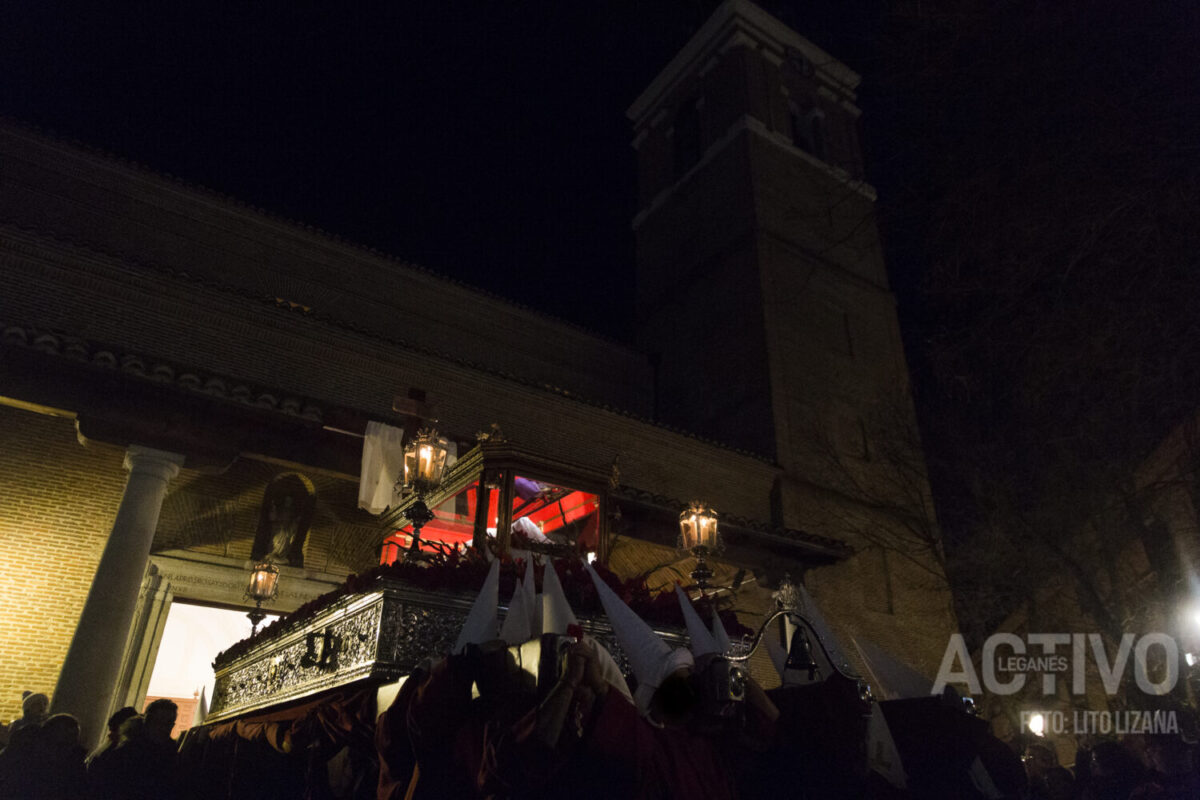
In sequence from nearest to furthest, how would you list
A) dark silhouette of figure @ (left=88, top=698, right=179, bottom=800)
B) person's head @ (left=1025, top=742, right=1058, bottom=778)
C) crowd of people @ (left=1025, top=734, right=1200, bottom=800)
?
dark silhouette of figure @ (left=88, top=698, right=179, bottom=800)
crowd of people @ (left=1025, top=734, right=1200, bottom=800)
person's head @ (left=1025, top=742, right=1058, bottom=778)

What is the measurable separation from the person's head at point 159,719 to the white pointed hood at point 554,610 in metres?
2.95

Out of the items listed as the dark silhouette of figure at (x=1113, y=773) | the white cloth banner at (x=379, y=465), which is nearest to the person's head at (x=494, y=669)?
the dark silhouette of figure at (x=1113, y=773)

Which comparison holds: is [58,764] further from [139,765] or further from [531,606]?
[531,606]

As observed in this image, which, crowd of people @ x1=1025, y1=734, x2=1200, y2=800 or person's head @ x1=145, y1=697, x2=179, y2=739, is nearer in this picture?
person's head @ x1=145, y1=697, x2=179, y2=739

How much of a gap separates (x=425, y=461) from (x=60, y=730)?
2.41 metres

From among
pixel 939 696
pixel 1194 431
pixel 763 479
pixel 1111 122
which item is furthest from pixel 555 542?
pixel 763 479

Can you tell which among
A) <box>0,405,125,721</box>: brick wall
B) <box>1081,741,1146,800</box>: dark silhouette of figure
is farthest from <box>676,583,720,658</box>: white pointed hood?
<box>0,405,125,721</box>: brick wall

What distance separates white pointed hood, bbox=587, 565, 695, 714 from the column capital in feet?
27.8

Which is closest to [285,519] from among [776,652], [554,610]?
[776,652]

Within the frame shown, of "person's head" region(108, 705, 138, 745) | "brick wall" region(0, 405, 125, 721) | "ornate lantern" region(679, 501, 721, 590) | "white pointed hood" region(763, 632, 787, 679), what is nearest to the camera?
"white pointed hood" region(763, 632, 787, 679)

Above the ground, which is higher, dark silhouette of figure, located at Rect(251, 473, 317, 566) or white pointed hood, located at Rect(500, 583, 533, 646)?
dark silhouette of figure, located at Rect(251, 473, 317, 566)

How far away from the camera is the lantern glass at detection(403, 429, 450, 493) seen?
5133 millimetres

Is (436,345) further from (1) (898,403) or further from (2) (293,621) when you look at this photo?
(2) (293,621)

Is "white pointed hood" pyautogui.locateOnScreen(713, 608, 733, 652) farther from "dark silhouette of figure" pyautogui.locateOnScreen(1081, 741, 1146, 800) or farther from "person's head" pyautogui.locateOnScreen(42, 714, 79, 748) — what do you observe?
"dark silhouette of figure" pyautogui.locateOnScreen(1081, 741, 1146, 800)
